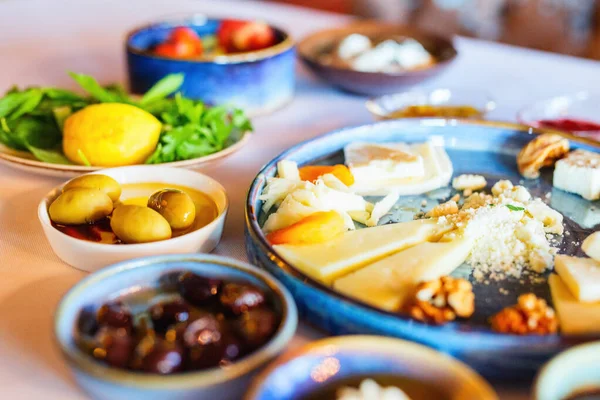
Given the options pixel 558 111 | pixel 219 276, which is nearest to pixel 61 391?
pixel 219 276

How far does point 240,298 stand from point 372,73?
95cm

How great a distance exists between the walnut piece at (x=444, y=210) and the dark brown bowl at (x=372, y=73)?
566mm

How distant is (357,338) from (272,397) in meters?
0.11

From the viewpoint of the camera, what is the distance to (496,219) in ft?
3.34

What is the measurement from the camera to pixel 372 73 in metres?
1.57

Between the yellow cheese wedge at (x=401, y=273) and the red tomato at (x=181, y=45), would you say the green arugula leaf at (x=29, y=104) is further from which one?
the yellow cheese wedge at (x=401, y=273)

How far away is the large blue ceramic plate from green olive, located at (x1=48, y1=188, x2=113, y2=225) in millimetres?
237

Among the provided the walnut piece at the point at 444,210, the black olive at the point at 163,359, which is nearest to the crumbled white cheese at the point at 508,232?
the walnut piece at the point at 444,210

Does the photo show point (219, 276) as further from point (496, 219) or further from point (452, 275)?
point (496, 219)

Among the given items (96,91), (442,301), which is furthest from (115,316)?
(96,91)

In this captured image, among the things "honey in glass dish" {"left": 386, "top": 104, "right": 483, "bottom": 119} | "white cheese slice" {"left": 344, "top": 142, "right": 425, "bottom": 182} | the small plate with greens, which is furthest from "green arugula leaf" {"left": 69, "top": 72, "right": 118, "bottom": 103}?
"honey in glass dish" {"left": 386, "top": 104, "right": 483, "bottom": 119}

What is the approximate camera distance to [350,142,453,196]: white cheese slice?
1175 mm

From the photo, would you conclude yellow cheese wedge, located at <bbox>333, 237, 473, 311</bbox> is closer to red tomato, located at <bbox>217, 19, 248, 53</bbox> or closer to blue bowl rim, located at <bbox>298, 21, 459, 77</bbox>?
blue bowl rim, located at <bbox>298, 21, 459, 77</bbox>

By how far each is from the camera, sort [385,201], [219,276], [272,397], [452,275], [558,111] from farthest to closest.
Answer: [558,111] < [385,201] < [452,275] < [219,276] < [272,397]
